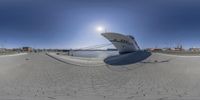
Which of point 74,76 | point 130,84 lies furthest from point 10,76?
point 130,84

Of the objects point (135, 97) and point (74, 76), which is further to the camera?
point (74, 76)

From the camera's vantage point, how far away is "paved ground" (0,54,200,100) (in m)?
6.78

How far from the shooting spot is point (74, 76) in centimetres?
959

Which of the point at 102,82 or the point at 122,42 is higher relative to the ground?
the point at 122,42

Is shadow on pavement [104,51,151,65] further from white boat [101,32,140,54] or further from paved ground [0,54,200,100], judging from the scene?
white boat [101,32,140,54]

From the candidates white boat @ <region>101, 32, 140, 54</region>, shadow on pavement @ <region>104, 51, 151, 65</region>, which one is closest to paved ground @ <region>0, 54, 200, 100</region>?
shadow on pavement @ <region>104, 51, 151, 65</region>

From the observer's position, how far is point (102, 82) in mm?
8727

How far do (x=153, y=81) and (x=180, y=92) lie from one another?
1566 millimetres

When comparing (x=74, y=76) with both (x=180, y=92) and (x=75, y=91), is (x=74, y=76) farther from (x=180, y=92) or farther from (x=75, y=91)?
(x=180, y=92)

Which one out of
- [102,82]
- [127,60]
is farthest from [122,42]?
[102,82]

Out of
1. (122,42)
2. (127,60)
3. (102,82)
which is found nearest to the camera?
(102,82)

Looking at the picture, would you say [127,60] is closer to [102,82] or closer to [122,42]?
[102,82]

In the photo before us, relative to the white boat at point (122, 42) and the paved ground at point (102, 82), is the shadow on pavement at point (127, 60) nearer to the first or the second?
the paved ground at point (102, 82)

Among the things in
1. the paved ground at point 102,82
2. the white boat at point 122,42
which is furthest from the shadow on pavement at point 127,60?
the white boat at point 122,42
